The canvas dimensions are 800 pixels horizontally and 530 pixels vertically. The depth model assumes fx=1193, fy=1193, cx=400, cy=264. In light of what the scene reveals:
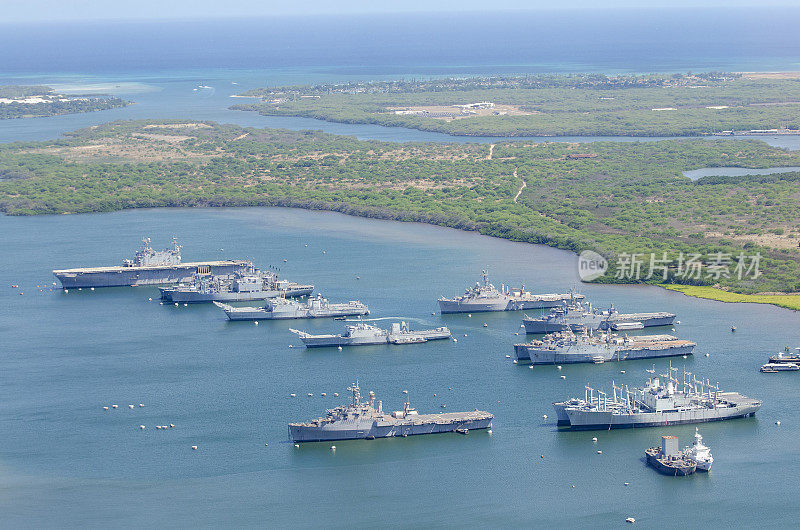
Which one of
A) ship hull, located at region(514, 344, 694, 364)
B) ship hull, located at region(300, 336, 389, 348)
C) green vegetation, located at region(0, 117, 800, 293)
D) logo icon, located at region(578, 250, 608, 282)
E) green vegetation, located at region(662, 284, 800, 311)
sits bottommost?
ship hull, located at region(300, 336, 389, 348)

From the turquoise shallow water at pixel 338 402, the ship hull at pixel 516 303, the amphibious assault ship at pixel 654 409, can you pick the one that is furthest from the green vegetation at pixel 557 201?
the amphibious assault ship at pixel 654 409

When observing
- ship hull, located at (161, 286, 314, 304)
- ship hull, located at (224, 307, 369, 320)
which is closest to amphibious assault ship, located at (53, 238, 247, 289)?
ship hull, located at (161, 286, 314, 304)

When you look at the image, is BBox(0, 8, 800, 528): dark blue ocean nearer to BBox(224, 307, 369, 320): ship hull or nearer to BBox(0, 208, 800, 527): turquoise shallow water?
BBox(0, 208, 800, 527): turquoise shallow water

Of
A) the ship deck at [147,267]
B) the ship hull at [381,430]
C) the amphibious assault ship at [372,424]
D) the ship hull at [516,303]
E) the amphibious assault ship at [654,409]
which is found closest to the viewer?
the ship hull at [381,430]

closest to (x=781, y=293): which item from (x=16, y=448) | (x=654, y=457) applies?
(x=654, y=457)

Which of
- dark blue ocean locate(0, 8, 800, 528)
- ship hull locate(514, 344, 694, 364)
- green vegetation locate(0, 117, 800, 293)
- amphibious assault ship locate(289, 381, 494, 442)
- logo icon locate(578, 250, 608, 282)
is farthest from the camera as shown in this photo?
green vegetation locate(0, 117, 800, 293)

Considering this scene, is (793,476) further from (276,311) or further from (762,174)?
(762,174)

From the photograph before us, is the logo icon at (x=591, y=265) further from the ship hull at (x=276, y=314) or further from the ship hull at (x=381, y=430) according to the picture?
the ship hull at (x=381, y=430)
